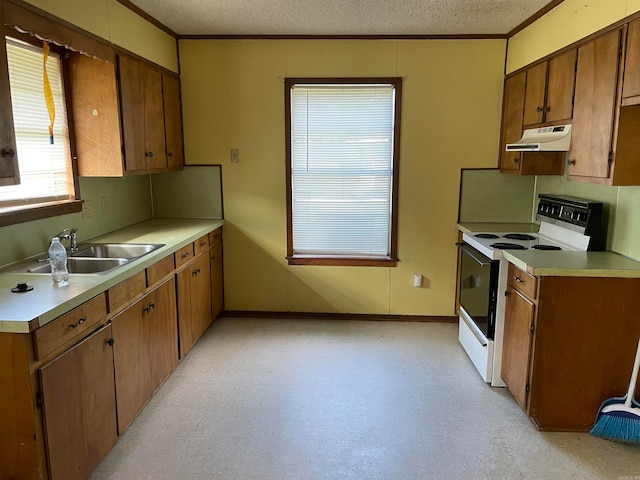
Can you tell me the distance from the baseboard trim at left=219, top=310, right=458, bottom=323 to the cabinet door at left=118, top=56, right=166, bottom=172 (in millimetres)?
1571

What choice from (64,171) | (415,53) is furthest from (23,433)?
(415,53)

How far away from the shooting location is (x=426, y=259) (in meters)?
4.08

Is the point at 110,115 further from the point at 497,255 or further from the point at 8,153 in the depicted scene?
the point at 497,255

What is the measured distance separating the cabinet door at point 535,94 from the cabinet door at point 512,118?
0.31 feet

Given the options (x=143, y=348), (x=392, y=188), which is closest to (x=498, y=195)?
(x=392, y=188)

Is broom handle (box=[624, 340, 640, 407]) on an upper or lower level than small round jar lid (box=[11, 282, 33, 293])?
lower

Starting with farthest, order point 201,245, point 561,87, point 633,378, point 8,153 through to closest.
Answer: point 201,245
point 561,87
point 633,378
point 8,153

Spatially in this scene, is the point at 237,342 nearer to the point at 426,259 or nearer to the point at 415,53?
the point at 426,259

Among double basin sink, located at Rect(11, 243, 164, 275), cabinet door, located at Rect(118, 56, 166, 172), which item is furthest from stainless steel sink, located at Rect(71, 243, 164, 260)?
cabinet door, located at Rect(118, 56, 166, 172)

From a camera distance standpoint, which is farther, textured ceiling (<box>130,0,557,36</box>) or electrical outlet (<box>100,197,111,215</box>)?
electrical outlet (<box>100,197,111,215</box>)

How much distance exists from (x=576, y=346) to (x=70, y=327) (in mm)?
2509

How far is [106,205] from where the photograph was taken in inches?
131

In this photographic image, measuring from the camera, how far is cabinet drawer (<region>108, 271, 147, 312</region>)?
2.21 m

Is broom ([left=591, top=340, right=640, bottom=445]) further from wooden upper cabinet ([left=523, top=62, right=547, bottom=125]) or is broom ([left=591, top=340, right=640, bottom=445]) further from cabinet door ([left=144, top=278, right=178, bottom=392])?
cabinet door ([left=144, top=278, right=178, bottom=392])
